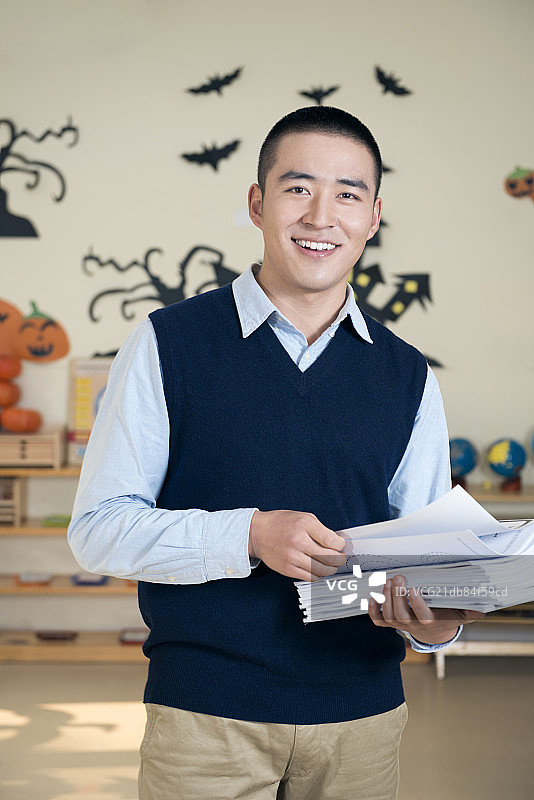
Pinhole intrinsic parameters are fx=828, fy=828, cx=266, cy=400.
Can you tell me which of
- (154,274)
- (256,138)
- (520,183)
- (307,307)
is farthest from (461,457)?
(307,307)

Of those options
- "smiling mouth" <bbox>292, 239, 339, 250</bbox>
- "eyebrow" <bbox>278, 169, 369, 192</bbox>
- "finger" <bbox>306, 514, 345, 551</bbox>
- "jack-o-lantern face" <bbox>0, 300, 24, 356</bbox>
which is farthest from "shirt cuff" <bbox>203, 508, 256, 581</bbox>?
"jack-o-lantern face" <bbox>0, 300, 24, 356</bbox>

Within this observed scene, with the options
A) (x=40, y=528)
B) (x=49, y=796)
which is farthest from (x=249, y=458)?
(x=40, y=528)

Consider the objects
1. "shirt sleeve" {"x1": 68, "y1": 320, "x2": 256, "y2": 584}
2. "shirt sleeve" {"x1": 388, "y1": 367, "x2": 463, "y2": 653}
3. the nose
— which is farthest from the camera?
"shirt sleeve" {"x1": 388, "y1": 367, "x2": 463, "y2": 653}

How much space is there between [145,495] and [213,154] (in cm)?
337

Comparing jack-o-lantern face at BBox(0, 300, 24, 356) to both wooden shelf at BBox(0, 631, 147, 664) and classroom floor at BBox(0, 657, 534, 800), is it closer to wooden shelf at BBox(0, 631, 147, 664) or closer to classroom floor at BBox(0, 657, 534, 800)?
wooden shelf at BBox(0, 631, 147, 664)

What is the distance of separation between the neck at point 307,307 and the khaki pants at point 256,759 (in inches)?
24.6

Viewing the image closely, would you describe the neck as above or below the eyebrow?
below

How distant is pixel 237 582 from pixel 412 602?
274 millimetres

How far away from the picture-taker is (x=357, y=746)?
127 cm

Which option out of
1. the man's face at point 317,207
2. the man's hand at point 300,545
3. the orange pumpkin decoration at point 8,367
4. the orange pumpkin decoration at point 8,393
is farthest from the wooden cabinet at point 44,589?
the man's hand at point 300,545

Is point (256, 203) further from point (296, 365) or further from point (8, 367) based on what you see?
point (8, 367)

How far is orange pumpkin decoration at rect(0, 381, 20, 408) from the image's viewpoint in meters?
4.14

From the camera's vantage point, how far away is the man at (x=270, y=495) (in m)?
1.17

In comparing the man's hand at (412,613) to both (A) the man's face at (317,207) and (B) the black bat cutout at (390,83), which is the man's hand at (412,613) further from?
(B) the black bat cutout at (390,83)
